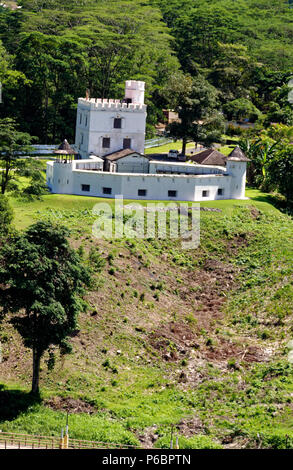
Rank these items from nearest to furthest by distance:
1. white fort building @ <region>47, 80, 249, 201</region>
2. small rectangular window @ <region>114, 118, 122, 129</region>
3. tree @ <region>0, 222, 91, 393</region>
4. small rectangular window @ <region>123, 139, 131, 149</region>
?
tree @ <region>0, 222, 91, 393</region> < white fort building @ <region>47, 80, 249, 201</region> < small rectangular window @ <region>114, 118, 122, 129</region> < small rectangular window @ <region>123, 139, 131, 149</region>

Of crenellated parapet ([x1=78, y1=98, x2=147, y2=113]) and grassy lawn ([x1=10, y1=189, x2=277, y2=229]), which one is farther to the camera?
crenellated parapet ([x1=78, y1=98, x2=147, y2=113])

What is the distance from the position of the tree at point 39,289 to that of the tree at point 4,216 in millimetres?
4147

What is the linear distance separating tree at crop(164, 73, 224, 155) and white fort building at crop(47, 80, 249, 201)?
21.8ft

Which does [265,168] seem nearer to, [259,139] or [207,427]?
[259,139]

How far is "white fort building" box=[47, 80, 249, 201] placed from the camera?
58.7 metres

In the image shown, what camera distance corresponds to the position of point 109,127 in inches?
2608

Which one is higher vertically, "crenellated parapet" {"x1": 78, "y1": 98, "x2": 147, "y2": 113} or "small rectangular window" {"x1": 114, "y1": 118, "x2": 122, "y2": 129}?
"crenellated parapet" {"x1": 78, "y1": 98, "x2": 147, "y2": 113}

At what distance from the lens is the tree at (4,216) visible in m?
41.9

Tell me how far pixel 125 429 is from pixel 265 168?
124 feet

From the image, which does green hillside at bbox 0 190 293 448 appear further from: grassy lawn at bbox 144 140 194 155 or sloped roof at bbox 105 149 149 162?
grassy lawn at bbox 144 140 194 155

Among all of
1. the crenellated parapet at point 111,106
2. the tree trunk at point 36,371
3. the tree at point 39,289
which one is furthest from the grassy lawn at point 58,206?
the tree trunk at point 36,371

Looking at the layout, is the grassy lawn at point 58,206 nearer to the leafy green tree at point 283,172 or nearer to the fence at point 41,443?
the leafy green tree at point 283,172

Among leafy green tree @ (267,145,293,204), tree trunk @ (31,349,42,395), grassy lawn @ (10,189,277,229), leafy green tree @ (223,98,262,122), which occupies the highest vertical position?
leafy green tree @ (223,98,262,122)

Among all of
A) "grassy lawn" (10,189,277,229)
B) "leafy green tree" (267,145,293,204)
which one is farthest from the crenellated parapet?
"leafy green tree" (267,145,293,204)
